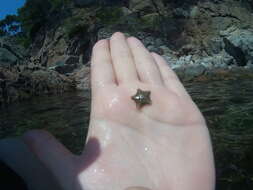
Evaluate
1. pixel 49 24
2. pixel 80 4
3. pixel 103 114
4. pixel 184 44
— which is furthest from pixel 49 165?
pixel 49 24

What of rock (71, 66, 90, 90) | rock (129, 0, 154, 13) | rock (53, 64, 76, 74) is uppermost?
rock (129, 0, 154, 13)

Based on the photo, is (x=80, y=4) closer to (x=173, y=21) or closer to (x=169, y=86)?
(x=173, y=21)

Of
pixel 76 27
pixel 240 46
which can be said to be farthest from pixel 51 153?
pixel 76 27

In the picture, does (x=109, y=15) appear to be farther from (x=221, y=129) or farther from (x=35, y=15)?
(x=221, y=129)

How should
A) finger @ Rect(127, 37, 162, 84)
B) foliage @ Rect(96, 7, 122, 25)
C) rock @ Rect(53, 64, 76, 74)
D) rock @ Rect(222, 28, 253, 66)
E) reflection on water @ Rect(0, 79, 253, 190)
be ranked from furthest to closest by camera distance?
foliage @ Rect(96, 7, 122, 25), rock @ Rect(53, 64, 76, 74), rock @ Rect(222, 28, 253, 66), reflection on water @ Rect(0, 79, 253, 190), finger @ Rect(127, 37, 162, 84)

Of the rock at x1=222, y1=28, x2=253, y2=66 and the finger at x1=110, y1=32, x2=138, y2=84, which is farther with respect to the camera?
the rock at x1=222, y1=28, x2=253, y2=66

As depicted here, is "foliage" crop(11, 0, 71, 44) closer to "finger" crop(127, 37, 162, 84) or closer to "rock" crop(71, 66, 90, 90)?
"rock" crop(71, 66, 90, 90)

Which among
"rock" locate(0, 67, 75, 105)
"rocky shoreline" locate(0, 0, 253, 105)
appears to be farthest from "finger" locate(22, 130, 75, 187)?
"rocky shoreline" locate(0, 0, 253, 105)
